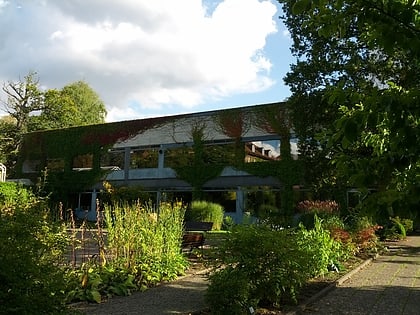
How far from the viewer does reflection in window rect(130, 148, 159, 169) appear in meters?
34.0

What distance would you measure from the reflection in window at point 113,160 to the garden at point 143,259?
993 inches

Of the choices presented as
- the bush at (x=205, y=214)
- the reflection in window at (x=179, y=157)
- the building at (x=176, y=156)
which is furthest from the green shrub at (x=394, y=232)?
the reflection in window at (x=179, y=157)

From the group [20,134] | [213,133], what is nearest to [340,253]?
[213,133]

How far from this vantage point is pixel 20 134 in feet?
150

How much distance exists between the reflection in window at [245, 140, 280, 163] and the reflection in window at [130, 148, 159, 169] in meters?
7.38

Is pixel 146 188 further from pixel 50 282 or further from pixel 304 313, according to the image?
pixel 50 282

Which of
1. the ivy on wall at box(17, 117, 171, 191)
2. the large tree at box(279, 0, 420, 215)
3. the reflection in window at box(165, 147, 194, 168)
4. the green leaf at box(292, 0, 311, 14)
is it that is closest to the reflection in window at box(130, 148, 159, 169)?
the reflection in window at box(165, 147, 194, 168)

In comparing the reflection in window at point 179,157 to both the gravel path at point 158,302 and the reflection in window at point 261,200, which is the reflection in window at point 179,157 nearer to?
the reflection in window at point 261,200

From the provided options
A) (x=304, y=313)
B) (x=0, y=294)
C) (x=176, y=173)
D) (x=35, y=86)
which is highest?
(x=35, y=86)

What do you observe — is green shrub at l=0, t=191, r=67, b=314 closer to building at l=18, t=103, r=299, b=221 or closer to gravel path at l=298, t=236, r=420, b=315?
gravel path at l=298, t=236, r=420, b=315

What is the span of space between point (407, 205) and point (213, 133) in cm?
2957

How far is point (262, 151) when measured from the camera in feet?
97.5

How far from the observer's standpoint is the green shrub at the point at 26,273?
328cm

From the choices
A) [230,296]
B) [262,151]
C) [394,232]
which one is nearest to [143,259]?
[230,296]
